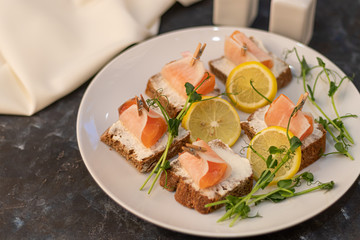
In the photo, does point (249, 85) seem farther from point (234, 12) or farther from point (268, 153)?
point (234, 12)

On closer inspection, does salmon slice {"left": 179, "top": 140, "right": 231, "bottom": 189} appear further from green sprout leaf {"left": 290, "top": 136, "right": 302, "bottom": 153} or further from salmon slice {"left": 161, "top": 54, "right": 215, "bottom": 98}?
salmon slice {"left": 161, "top": 54, "right": 215, "bottom": 98}

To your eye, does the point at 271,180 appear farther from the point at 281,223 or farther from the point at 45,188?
the point at 45,188

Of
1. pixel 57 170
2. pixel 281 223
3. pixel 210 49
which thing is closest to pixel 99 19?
pixel 210 49

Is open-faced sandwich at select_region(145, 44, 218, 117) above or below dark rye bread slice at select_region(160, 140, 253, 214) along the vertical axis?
above

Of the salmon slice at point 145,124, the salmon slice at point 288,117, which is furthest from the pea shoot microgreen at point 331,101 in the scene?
the salmon slice at point 145,124

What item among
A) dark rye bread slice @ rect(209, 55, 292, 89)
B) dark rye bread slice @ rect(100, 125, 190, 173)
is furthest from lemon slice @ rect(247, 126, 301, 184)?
dark rye bread slice @ rect(209, 55, 292, 89)
